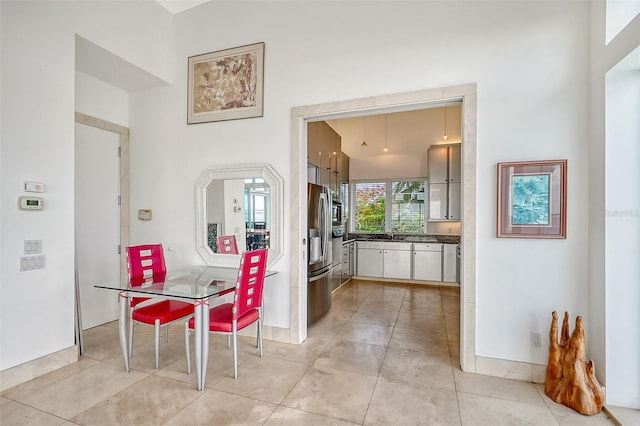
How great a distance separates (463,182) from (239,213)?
7.61 ft

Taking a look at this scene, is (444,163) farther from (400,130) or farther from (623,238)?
(623,238)

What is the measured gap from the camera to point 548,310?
95.4 inches

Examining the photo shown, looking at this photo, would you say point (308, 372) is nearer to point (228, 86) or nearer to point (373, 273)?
point (228, 86)

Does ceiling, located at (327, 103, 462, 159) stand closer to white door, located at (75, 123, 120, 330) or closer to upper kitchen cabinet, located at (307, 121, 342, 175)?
upper kitchen cabinet, located at (307, 121, 342, 175)

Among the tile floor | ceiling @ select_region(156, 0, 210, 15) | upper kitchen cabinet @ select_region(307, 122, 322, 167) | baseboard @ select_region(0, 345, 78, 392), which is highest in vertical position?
ceiling @ select_region(156, 0, 210, 15)

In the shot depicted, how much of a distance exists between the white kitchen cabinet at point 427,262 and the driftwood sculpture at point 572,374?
3464 mm

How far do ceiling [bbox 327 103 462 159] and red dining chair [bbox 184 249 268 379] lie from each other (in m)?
3.80

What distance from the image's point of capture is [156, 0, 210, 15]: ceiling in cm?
356

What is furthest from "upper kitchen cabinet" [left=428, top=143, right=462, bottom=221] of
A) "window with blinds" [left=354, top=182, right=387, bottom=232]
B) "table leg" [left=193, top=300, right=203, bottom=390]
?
"table leg" [left=193, top=300, right=203, bottom=390]

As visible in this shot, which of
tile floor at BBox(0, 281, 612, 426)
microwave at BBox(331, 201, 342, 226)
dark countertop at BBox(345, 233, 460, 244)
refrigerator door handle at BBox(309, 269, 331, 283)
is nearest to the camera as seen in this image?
tile floor at BBox(0, 281, 612, 426)

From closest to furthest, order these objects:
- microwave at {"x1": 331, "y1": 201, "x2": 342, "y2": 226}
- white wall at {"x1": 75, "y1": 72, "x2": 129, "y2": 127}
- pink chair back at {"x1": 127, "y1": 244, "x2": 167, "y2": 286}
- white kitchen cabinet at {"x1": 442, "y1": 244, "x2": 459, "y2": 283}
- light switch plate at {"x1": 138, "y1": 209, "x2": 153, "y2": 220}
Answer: pink chair back at {"x1": 127, "y1": 244, "x2": 167, "y2": 286} → white wall at {"x1": 75, "y1": 72, "x2": 129, "y2": 127} → light switch plate at {"x1": 138, "y1": 209, "x2": 153, "y2": 220} → microwave at {"x1": 331, "y1": 201, "x2": 342, "y2": 226} → white kitchen cabinet at {"x1": 442, "y1": 244, "x2": 459, "y2": 283}

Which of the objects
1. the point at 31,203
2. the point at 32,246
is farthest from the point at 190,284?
the point at 31,203

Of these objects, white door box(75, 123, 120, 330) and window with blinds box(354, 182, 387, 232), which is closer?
white door box(75, 123, 120, 330)

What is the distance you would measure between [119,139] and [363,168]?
15.1 feet
